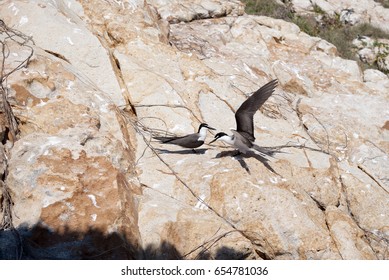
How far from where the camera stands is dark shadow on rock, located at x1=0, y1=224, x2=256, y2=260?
3.33 metres

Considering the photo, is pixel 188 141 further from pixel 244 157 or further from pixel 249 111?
pixel 249 111

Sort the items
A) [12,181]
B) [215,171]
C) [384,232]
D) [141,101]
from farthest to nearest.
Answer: [141,101]
[384,232]
[215,171]
[12,181]

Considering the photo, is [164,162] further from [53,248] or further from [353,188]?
[353,188]

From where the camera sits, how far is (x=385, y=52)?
45.4 ft

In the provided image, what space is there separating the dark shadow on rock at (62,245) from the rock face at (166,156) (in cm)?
1

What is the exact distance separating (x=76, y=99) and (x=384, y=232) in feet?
12.9

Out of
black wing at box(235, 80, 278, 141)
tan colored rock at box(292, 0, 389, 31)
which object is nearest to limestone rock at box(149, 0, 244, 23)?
black wing at box(235, 80, 278, 141)

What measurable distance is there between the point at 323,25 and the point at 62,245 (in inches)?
580

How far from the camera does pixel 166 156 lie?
511cm

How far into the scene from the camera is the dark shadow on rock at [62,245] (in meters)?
3.33

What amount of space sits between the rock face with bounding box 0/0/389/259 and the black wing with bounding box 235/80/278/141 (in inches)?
13.0

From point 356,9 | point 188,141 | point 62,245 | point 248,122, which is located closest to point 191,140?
point 188,141
